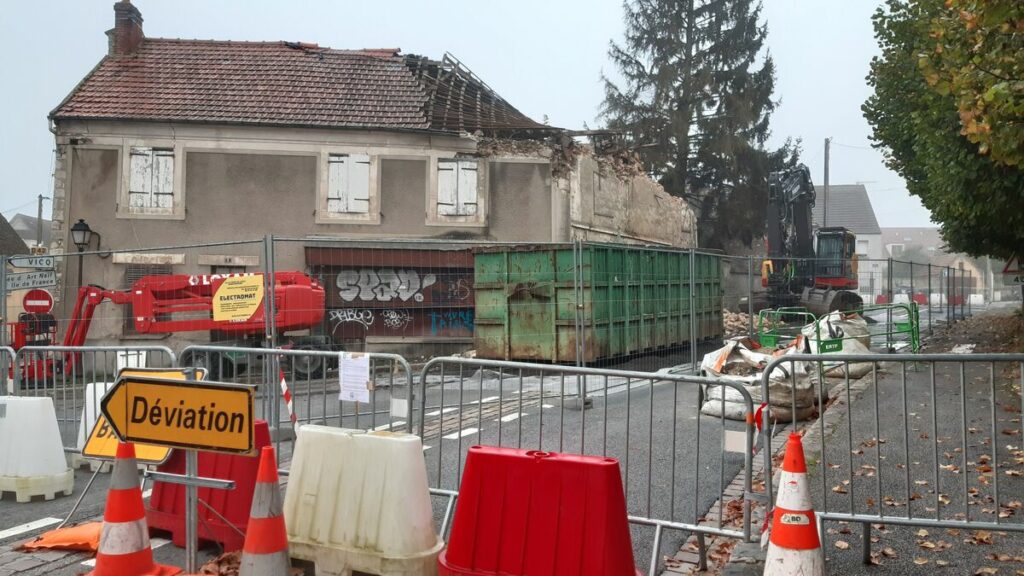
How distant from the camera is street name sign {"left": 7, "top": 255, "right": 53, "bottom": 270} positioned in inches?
436

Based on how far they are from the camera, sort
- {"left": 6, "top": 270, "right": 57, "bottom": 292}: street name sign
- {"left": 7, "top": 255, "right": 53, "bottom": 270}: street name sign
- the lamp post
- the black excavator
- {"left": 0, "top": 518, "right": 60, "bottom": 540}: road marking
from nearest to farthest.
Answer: {"left": 0, "top": 518, "right": 60, "bottom": 540}: road marking → {"left": 7, "top": 255, "right": 53, "bottom": 270}: street name sign → {"left": 6, "top": 270, "right": 57, "bottom": 292}: street name sign → the lamp post → the black excavator

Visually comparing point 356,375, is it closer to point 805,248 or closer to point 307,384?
point 307,384

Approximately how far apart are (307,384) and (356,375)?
2036 millimetres

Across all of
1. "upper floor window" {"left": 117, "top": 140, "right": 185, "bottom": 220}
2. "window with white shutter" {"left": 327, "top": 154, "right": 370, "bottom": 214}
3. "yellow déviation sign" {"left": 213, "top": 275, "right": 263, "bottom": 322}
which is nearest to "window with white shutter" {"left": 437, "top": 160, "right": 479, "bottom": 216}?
"window with white shutter" {"left": 327, "top": 154, "right": 370, "bottom": 214}

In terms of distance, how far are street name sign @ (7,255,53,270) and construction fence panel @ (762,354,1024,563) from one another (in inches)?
421

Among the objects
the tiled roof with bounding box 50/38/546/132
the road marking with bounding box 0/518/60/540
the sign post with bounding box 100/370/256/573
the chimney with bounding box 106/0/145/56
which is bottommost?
the road marking with bounding box 0/518/60/540

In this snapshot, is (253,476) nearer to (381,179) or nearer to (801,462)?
(801,462)

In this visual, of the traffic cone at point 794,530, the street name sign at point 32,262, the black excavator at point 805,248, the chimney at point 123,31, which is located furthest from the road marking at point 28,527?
the chimney at point 123,31

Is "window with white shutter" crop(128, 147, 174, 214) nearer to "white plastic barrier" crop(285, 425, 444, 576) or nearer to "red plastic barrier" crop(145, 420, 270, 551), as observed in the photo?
"red plastic barrier" crop(145, 420, 270, 551)

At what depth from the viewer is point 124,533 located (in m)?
3.98

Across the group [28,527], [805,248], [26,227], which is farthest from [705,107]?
[26,227]

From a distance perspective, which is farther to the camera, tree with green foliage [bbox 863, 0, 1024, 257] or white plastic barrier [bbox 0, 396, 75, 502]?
tree with green foliage [bbox 863, 0, 1024, 257]

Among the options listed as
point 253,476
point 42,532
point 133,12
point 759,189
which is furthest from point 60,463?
point 759,189

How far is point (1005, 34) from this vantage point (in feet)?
19.8
